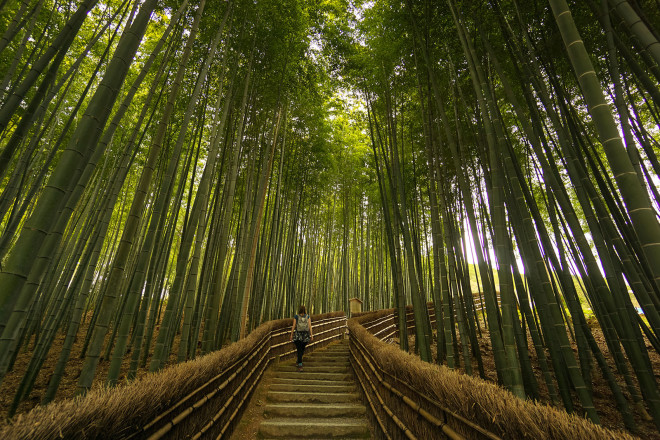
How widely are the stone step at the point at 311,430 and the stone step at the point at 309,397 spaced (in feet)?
1.96

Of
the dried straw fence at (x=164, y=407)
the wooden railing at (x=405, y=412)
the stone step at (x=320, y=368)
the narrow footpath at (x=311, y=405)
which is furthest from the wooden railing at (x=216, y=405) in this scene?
the wooden railing at (x=405, y=412)

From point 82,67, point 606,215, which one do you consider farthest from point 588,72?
point 82,67

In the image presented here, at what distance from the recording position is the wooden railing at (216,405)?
1446mm

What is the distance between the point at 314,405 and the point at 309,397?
18 cm

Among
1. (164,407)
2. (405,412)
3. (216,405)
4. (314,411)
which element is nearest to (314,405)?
(314,411)

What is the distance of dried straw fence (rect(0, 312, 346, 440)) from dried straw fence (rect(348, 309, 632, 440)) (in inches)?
51.0

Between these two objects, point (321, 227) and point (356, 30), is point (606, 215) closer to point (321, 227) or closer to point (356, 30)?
point (356, 30)

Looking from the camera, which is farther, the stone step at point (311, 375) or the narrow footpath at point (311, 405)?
the stone step at point (311, 375)

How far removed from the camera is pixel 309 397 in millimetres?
3117

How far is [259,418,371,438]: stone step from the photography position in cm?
242

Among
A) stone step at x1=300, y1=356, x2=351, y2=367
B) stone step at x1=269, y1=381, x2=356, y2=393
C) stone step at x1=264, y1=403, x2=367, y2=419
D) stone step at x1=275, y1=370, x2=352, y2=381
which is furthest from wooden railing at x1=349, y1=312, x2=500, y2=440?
stone step at x1=300, y1=356, x2=351, y2=367

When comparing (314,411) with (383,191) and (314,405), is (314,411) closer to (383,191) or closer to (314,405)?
(314,405)

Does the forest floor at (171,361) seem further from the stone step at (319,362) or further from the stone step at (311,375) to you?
the stone step at (319,362)

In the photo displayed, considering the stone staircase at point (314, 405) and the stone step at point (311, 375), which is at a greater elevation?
the stone step at point (311, 375)
